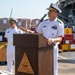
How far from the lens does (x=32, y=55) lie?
330 cm

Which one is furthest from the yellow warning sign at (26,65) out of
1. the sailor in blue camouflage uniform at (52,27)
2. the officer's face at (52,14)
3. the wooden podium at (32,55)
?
the officer's face at (52,14)

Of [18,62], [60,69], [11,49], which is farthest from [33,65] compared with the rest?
[60,69]

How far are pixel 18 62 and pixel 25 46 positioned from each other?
231 millimetres

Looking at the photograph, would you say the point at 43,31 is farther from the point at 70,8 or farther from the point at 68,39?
the point at 70,8

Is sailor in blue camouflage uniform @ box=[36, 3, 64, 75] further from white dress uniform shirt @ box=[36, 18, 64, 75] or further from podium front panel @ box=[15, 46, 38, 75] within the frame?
podium front panel @ box=[15, 46, 38, 75]

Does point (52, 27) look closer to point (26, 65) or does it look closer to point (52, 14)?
point (52, 14)

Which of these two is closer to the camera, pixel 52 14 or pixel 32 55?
pixel 32 55

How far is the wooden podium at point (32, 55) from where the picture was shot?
10.8 feet

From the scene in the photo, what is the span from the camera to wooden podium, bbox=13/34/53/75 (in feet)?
10.8

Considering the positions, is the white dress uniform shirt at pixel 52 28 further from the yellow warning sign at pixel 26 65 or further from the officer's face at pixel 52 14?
the yellow warning sign at pixel 26 65

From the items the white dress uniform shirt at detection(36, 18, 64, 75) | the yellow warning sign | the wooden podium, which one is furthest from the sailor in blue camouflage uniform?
the yellow warning sign

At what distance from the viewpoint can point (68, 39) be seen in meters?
18.0

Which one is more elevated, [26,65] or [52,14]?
[52,14]

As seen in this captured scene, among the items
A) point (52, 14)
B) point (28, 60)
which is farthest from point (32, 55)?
point (52, 14)
